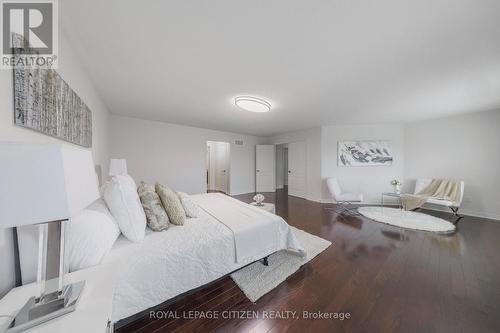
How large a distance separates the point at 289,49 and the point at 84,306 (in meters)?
2.24

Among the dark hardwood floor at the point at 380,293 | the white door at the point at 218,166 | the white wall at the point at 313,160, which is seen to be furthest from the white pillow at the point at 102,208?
the white wall at the point at 313,160

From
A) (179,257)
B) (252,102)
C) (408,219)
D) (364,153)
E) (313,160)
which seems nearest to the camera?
(179,257)

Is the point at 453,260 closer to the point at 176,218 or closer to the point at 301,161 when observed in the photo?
the point at 176,218

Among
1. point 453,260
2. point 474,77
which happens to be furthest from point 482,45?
point 453,260

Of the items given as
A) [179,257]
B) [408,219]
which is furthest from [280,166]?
[179,257]

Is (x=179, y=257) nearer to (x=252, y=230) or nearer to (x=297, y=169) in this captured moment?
(x=252, y=230)

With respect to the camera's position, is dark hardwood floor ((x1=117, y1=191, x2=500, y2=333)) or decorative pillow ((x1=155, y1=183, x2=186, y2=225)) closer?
dark hardwood floor ((x1=117, y1=191, x2=500, y2=333))

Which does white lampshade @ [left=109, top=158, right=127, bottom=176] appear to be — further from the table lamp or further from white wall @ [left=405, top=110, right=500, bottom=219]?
white wall @ [left=405, top=110, right=500, bottom=219]

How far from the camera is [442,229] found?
2.92 meters

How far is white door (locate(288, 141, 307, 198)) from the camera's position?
213 inches

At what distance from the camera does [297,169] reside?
Result: 564 centimetres

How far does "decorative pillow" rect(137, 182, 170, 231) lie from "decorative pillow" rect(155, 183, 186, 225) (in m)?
0.06

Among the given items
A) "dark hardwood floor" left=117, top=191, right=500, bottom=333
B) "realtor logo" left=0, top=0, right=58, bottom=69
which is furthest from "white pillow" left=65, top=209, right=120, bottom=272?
"realtor logo" left=0, top=0, right=58, bottom=69

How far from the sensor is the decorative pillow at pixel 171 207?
1.65m
